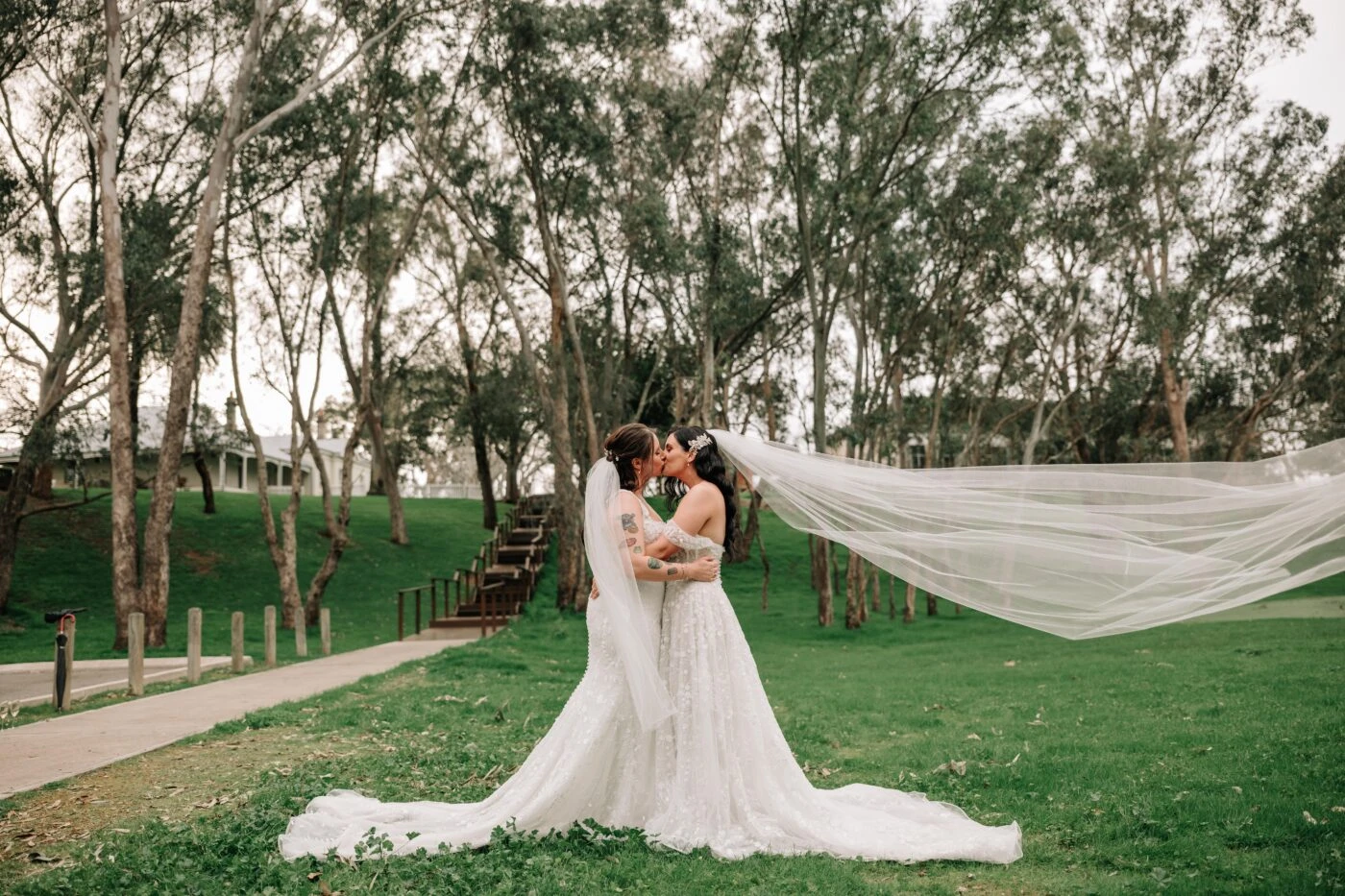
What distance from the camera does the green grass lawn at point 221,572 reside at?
79.1ft

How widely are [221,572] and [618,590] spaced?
3018cm

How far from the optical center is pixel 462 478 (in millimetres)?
80000

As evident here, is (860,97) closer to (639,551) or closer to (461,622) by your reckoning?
(461,622)

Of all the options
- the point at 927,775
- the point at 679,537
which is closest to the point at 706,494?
the point at 679,537

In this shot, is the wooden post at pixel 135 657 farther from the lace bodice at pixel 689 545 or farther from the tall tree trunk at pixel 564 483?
the tall tree trunk at pixel 564 483

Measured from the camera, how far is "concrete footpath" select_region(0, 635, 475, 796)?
308 inches

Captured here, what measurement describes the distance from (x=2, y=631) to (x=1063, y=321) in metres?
28.2

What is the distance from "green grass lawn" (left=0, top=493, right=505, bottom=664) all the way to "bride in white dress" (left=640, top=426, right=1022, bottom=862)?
53.1 feet

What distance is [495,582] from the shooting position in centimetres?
2973

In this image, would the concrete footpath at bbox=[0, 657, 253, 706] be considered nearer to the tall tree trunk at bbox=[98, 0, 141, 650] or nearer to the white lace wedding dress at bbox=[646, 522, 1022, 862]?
the tall tree trunk at bbox=[98, 0, 141, 650]

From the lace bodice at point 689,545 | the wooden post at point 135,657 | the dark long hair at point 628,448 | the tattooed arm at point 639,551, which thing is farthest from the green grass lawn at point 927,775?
the wooden post at point 135,657

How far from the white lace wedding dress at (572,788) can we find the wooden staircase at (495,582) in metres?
16.1

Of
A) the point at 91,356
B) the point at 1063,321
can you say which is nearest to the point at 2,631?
the point at 91,356

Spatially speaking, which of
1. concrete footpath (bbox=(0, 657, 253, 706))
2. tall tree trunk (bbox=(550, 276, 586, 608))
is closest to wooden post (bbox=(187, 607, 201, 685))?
concrete footpath (bbox=(0, 657, 253, 706))
